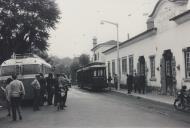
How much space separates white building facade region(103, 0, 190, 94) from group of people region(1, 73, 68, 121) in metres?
8.71

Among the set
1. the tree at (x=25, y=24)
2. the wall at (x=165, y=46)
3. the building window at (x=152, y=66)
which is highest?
the tree at (x=25, y=24)

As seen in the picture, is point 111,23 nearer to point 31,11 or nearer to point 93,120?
point 31,11

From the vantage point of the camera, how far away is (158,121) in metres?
13.8

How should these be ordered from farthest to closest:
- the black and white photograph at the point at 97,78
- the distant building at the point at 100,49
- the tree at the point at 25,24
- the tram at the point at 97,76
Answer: the distant building at the point at 100,49
the tram at the point at 97,76
the tree at the point at 25,24
the black and white photograph at the point at 97,78

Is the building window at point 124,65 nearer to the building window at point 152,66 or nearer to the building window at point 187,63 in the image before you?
the building window at point 152,66

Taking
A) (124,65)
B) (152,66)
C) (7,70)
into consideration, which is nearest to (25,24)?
(124,65)

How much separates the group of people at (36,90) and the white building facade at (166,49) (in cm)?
871

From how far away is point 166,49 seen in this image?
93.8ft

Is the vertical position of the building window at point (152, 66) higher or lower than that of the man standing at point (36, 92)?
higher

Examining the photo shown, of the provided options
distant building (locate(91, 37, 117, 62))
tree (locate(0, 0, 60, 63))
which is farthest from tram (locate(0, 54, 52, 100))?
distant building (locate(91, 37, 117, 62))

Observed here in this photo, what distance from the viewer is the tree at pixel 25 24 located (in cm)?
3866

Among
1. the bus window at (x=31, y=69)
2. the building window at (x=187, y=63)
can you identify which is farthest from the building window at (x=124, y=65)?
the bus window at (x=31, y=69)

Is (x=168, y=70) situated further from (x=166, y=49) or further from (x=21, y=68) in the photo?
(x=21, y=68)

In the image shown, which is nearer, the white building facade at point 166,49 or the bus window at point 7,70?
the bus window at point 7,70
